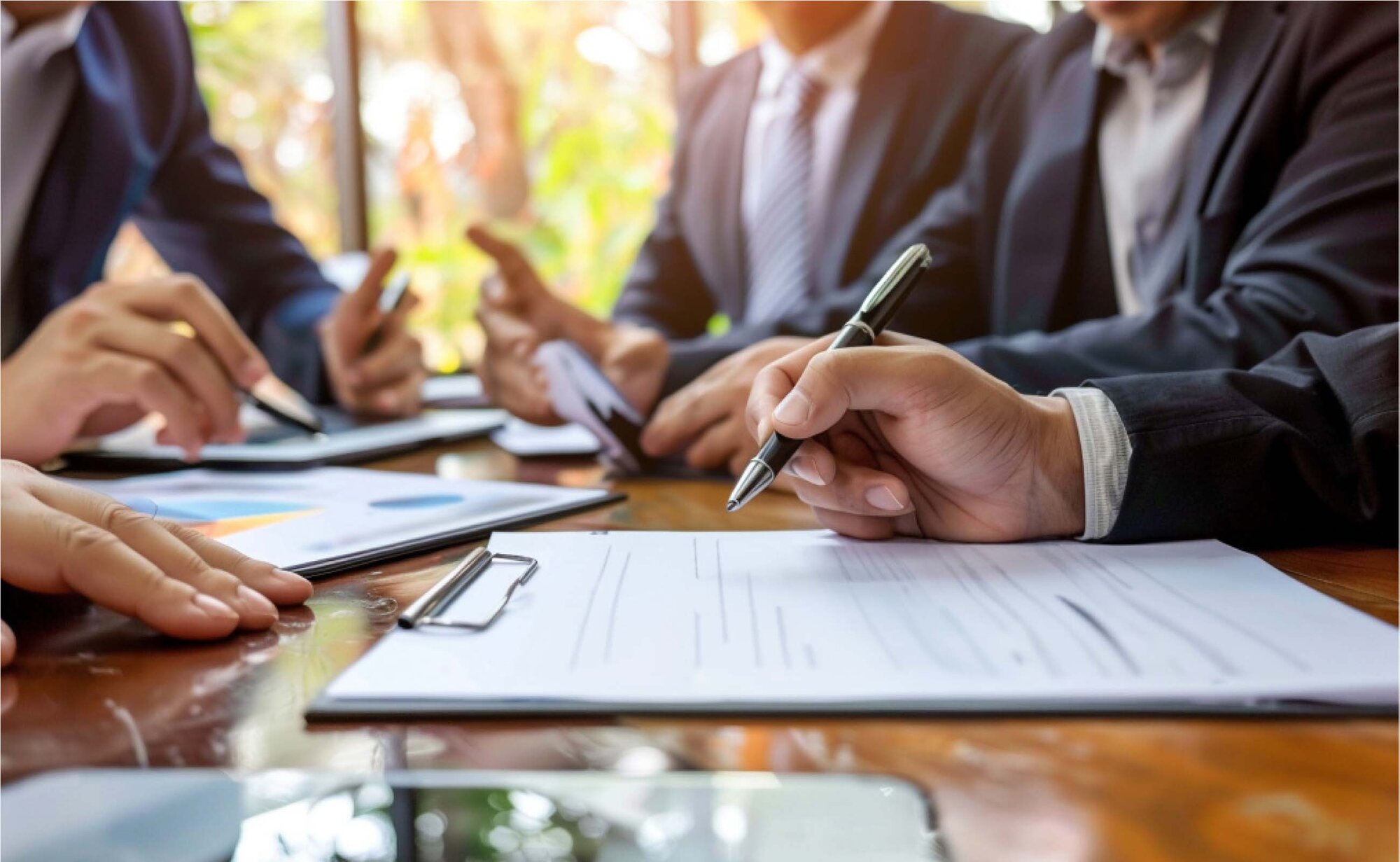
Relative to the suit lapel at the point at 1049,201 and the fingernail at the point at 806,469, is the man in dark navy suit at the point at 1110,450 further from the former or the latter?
the suit lapel at the point at 1049,201

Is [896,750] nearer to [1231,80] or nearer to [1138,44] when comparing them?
[1231,80]

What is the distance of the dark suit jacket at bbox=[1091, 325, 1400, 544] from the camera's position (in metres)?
0.55

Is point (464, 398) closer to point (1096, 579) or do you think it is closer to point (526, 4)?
point (1096, 579)

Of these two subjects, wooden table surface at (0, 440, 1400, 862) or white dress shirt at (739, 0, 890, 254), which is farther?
white dress shirt at (739, 0, 890, 254)

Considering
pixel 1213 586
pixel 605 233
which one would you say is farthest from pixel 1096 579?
pixel 605 233

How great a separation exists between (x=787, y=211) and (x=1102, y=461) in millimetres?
1201

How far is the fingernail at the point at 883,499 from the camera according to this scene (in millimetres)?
555

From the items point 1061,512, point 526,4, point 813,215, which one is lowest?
point 1061,512

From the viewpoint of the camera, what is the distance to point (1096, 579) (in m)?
0.47

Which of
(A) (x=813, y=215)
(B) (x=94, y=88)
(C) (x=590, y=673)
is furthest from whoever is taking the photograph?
(A) (x=813, y=215)

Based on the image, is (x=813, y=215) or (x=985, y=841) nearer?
(x=985, y=841)

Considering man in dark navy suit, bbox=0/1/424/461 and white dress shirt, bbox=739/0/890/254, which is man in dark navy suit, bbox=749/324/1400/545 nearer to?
man in dark navy suit, bbox=0/1/424/461

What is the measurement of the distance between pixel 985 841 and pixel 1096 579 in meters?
0.25

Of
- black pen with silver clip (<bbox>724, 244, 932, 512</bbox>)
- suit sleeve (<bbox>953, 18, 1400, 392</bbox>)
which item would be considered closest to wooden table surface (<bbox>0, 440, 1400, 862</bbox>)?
black pen with silver clip (<bbox>724, 244, 932, 512</bbox>)
